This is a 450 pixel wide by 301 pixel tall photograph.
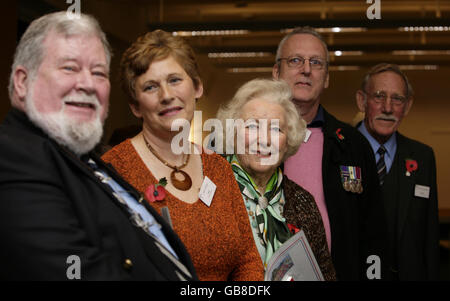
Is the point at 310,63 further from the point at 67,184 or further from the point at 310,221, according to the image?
the point at 67,184

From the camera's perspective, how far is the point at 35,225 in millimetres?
1187

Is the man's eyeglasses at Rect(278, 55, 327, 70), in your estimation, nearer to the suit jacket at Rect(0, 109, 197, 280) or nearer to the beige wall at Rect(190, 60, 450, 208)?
the suit jacket at Rect(0, 109, 197, 280)

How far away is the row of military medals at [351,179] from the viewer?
2531 mm

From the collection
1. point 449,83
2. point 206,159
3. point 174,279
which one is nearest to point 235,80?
point 449,83

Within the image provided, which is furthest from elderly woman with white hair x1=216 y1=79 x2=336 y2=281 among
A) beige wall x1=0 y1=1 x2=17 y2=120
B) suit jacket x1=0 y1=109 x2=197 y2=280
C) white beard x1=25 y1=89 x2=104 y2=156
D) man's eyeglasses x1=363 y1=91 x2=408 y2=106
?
beige wall x1=0 y1=1 x2=17 y2=120

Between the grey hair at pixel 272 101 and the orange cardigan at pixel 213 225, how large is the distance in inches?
14.6

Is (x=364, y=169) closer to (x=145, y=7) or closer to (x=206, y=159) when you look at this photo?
(x=206, y=159)

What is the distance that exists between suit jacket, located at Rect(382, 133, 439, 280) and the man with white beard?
1.76 meters

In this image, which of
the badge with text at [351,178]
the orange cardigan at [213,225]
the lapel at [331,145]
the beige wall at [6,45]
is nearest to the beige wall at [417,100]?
the beige wall at [6,45]

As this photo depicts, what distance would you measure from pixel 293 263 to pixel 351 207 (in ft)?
2.73

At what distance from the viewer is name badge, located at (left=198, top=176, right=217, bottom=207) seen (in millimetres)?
1914

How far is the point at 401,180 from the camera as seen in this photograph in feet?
9.73

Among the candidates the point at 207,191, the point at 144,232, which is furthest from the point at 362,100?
the point at 144,232

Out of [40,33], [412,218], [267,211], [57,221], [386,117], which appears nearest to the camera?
[57,221]
